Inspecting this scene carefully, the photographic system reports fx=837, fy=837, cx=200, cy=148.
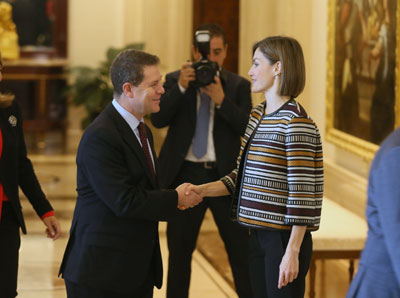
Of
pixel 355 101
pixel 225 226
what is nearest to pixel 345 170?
pixel 355 101

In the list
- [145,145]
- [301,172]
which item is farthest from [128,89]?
[301,172]

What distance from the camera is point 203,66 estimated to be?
527 cm

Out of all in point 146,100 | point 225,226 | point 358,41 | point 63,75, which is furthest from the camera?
point 63,75

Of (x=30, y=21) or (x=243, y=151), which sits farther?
(x=30, y=21)

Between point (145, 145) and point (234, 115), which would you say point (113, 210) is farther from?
point (234, 115)

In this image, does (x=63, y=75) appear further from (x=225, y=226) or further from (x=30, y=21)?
(x=225, y=226)

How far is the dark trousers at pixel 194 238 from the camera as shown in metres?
5.14

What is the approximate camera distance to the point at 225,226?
5.16 m

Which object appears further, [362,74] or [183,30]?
[183,30]

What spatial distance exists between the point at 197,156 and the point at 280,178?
1561 mm

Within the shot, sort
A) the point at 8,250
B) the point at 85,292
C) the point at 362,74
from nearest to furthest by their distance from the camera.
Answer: the point at 85,292 → the point at 8,250 → the point at 362,74

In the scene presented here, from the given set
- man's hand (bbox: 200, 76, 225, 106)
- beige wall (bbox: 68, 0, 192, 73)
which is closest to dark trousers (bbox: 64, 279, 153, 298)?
man's hand (bbox: 200, 76, 225, 106)

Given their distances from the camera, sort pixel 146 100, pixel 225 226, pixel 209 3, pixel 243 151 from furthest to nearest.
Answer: pixel 209 3 < pixel 225 226 < pixel 243 151 < pixel 146 100

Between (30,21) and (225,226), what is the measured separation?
12.4m
